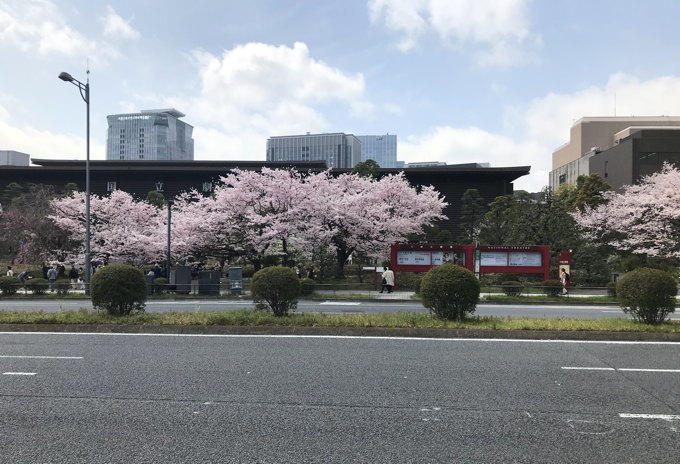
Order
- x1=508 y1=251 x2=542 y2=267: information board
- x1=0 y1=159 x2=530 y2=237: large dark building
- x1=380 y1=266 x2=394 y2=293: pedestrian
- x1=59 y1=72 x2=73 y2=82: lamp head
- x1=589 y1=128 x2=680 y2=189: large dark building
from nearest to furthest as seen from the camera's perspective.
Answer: x1=59 y1=72 x2=73 y2=82: lamp head
x1=380 y1=266 x2=394 y2=293: pedestrian
x1=508 y1=251 x2=542 y2=267: information board
x1=0 y1=159 x2=530 y2=237: large dark building
x1=589 y1=128 x2=680 y2=189: large dark building

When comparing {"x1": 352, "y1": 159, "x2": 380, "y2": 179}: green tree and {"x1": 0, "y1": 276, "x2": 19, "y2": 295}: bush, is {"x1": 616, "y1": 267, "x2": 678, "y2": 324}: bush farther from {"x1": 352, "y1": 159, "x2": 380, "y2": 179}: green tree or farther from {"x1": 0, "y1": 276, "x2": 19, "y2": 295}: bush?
{"x1": 352, "y1": 159, "x2": 380, "y2": 179}: green tree

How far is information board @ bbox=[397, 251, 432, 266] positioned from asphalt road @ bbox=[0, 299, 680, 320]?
493 centimetres

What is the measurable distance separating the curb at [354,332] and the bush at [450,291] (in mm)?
1145

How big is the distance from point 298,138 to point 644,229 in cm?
9886

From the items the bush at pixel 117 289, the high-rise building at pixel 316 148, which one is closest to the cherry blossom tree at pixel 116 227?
the bush at pixel 117 289

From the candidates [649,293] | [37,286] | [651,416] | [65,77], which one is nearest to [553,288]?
[649,293]

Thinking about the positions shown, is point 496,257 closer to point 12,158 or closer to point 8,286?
point 8,286

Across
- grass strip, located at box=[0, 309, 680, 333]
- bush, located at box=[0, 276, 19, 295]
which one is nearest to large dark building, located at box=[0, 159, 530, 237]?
bush, located at box=[0, 276, 19, 295]

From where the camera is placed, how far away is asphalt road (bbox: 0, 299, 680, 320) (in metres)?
16.0

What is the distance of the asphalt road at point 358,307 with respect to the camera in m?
16.0

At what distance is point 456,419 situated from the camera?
5027 millimetres

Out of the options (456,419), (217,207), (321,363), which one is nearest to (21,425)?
(321,363)

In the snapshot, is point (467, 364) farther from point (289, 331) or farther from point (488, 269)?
point (488, 269)

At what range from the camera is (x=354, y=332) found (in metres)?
10.4
